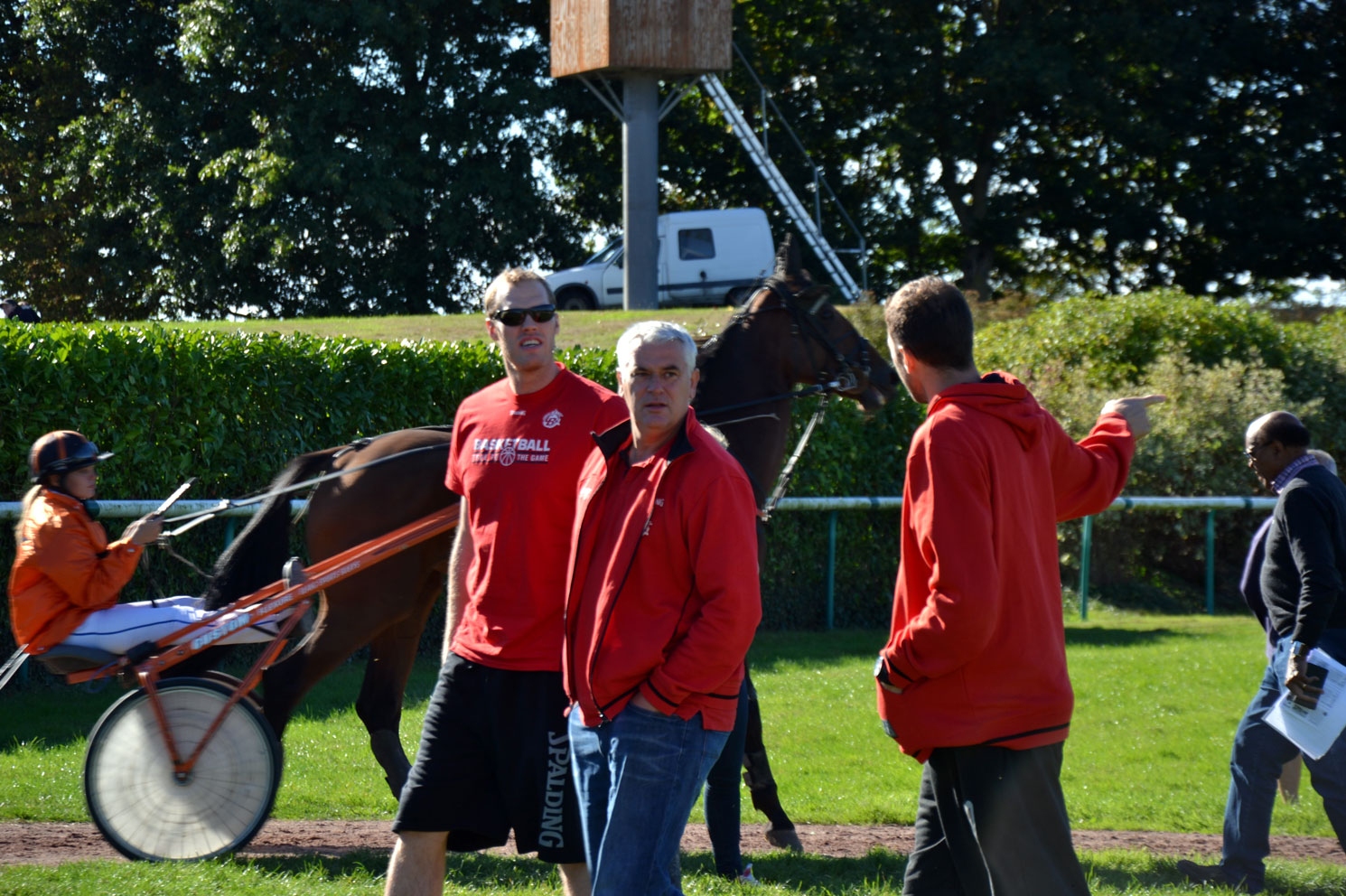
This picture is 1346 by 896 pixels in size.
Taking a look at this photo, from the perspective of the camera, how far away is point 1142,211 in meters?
31.9

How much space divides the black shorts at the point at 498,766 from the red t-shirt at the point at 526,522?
0.08 metres

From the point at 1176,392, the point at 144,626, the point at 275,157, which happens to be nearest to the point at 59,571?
the point at 144,626

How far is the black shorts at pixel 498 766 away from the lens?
13.7ft

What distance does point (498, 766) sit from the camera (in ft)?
13.9

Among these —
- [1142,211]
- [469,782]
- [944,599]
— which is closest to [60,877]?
[469,782]

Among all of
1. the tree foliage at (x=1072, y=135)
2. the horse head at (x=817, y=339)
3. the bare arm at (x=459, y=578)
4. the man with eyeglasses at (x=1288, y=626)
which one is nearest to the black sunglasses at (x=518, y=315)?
the bare arm at (x=459, y=578)

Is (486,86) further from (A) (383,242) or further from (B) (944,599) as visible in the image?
(B) (944,599)

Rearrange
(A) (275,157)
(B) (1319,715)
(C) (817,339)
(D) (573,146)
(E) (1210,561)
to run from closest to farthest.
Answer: (B) (1319,715), (C) (817,339), (E) (1210,561), (A) (275,157), (D) (573,146)

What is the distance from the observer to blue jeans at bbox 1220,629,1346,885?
19.1 ft

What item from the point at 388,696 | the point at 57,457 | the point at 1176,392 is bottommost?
the point at 388,696

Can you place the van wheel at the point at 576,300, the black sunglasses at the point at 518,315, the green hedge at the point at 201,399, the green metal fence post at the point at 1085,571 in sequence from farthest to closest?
the van wheel at the point at 576,300
the green metal fence post at the point at 1085,571
the green hedge at the point at 201,399
the black sunglasses at the point at 518,315

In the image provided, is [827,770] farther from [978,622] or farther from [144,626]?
[978,622]

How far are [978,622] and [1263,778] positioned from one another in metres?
3.20

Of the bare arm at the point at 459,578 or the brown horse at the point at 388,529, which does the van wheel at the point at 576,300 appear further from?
the bare arm at the point at 459,578
